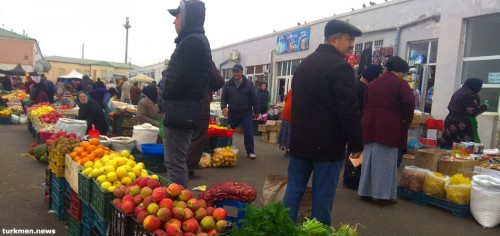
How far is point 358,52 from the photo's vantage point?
1349 cm

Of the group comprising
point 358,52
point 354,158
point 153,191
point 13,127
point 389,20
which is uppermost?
point 389,20

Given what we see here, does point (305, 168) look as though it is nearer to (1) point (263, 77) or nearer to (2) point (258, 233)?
(2) point (258, 233)

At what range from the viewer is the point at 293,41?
18.2 m

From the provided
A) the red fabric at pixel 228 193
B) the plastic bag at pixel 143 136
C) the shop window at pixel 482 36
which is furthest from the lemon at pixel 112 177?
the shop window at pixel 482 36

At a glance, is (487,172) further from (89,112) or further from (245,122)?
(89,112)

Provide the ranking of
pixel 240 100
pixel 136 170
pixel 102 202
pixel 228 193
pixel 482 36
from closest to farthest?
pixel 102 202, pixel 228 193, pixel 136 170, pixel 240 100, pixel 482 36

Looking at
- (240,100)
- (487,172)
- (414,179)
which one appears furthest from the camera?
(240,100)

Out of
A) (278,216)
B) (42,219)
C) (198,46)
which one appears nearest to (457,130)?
(198,46)

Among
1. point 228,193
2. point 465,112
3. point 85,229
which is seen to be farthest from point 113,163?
point 465,112

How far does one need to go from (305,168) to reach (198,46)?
1.56m

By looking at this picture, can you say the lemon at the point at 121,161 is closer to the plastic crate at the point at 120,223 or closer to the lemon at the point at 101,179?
the lemon at the point at 101,179

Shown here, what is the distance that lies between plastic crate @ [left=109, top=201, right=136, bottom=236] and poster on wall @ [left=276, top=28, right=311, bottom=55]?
15055mm

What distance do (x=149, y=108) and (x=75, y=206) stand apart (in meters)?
4.74

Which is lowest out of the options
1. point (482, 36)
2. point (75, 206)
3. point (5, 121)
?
point (5, 121)
